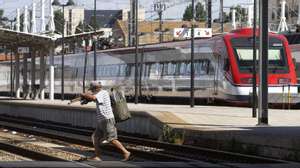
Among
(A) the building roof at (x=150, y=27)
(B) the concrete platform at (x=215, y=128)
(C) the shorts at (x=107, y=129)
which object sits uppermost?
(A) the building roof at (x=150, y=27)

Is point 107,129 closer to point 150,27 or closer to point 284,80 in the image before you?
point 284,80

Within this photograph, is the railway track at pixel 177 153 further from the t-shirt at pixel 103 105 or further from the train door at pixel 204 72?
the train door at pixel 204 72

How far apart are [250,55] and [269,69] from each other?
116 cm

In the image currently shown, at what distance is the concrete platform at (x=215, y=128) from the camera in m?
17.0

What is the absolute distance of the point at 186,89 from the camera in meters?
38.0

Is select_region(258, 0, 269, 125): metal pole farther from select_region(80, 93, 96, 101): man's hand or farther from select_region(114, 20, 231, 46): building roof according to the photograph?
select_region(114, 20, 231, 46): building roof

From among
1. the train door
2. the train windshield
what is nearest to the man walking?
the train windshield

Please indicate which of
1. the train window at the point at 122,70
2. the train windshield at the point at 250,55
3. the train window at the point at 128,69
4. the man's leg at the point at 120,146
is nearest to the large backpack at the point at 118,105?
the man's leg at the point at 120,146

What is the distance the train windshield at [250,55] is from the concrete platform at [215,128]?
210cm

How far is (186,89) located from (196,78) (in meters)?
1.65

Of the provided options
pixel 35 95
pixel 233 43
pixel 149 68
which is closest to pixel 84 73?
pixel 35 95

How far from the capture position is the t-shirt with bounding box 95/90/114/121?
14.4 meters

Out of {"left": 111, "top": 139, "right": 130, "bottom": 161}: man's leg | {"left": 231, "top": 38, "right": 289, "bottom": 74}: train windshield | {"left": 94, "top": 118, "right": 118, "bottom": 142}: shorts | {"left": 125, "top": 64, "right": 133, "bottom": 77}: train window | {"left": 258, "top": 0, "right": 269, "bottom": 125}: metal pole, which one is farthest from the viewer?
{"left": 125, "top": 64, "right": 133, "bottom": 77}: train window

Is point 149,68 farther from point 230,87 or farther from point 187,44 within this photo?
point 230,87
